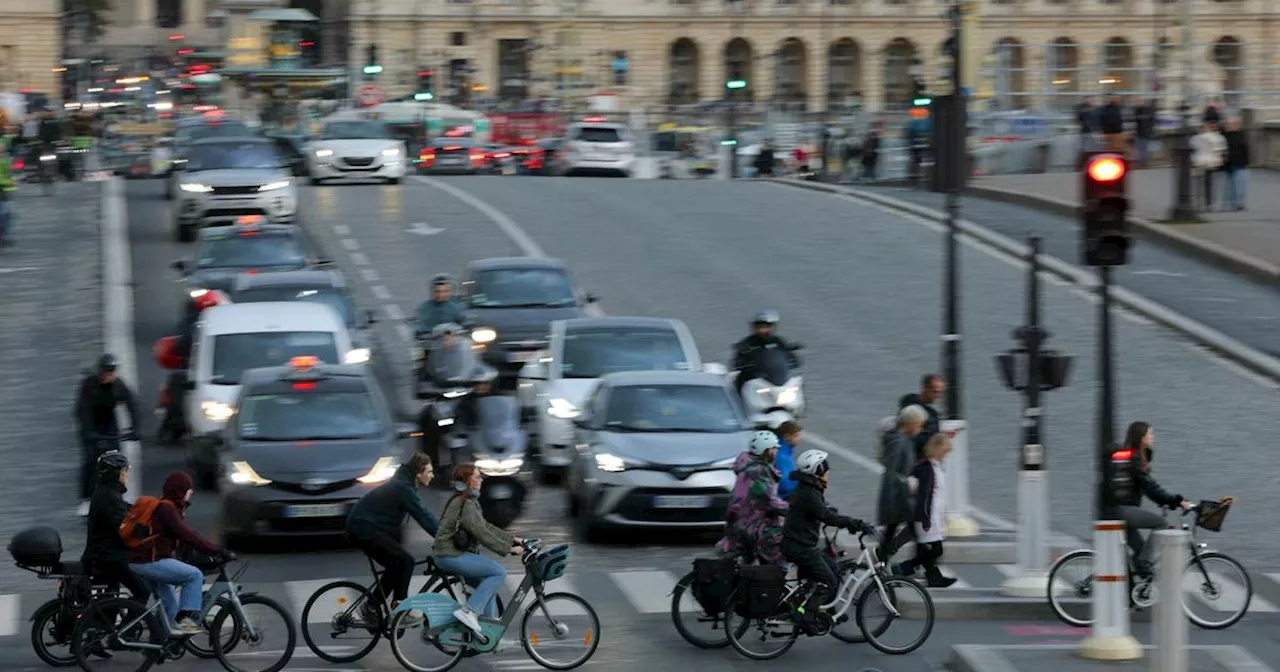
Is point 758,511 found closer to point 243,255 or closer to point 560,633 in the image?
point 560,633

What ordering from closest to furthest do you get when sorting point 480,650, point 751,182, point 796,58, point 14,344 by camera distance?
point 480,650
point 14,344
point 751,182
point 796,58

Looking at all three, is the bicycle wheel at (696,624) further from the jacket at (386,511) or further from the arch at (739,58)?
the arch at (739,58)

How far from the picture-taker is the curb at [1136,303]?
28.6m

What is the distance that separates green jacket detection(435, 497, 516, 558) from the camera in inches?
574

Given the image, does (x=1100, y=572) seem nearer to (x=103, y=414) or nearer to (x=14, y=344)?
(x=103, y=414)

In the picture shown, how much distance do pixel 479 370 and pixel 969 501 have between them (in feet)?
17.0

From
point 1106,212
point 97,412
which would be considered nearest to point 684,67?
point 97,412

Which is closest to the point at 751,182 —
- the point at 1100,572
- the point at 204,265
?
the point at 204,265

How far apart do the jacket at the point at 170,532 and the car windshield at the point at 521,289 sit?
12950 millimetres

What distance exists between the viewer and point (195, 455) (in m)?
22.2

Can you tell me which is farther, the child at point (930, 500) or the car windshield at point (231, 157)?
the car windshield at point (231, 157)

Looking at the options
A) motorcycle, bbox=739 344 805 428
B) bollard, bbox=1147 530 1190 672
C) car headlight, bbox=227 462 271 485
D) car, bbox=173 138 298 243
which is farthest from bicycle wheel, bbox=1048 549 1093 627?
car, bbox=173 138 298 243

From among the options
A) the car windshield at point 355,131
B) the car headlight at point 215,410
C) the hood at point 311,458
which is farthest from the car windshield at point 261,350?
the car windshield at point 355,131

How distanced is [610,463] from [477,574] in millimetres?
4972
